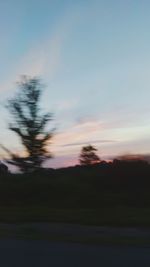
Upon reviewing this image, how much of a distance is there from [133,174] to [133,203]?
376 cm

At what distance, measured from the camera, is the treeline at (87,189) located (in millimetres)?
26688

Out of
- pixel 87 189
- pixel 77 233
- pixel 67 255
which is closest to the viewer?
pixel 67 255

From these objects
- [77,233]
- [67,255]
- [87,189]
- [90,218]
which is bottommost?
[67,255]

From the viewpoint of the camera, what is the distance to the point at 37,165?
133ft

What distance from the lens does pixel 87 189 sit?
28609mm

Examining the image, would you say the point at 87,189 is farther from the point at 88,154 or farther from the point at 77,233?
the point at 88,154

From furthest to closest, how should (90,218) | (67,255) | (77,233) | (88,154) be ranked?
(88,154) < (90,218) < (77,233) < (67,255)

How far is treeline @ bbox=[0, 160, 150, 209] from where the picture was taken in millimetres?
26688

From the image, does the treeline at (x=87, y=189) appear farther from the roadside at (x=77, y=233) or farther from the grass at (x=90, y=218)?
the roadside at (x=77, y=233)

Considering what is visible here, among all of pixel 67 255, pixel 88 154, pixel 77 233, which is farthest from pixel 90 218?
pixel 88 154

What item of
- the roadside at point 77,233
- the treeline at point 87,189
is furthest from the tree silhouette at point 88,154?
the roadside at point 77,233

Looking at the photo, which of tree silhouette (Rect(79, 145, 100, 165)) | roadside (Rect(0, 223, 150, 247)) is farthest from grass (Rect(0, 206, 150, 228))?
tree silhouette (Rect(79, 145, 100, 165))

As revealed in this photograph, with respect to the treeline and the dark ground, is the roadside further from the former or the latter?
the treeline

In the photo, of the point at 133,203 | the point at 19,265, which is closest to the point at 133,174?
the point at 133,203
